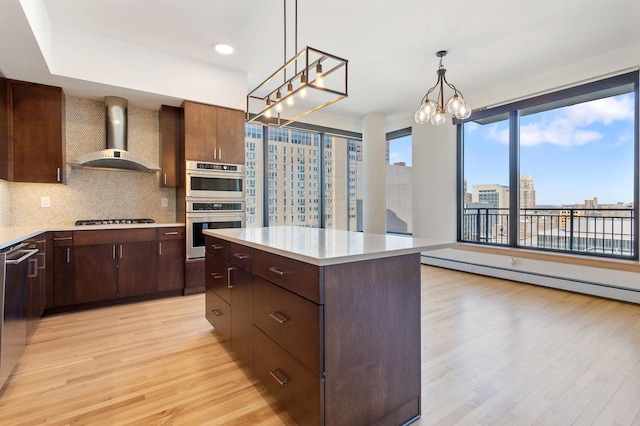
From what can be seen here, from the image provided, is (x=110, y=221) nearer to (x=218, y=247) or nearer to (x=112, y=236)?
(x=112, y=236)

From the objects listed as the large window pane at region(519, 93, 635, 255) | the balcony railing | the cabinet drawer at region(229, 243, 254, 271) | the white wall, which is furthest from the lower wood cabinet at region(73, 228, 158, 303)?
the large window pane at region(519, 93, 635, 255)

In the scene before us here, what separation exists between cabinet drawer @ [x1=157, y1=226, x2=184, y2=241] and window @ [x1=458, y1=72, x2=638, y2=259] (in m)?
4.33

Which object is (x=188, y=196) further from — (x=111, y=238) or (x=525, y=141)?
(x=525, y=141)

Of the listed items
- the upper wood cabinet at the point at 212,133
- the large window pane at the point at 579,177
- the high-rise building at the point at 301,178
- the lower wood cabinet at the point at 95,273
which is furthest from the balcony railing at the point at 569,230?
the lower wood cabinet at the point at 95,273

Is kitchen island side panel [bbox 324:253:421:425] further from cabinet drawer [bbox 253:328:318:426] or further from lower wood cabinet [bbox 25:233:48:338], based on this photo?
lower wood cabinet [bbox 25:233:48:338]

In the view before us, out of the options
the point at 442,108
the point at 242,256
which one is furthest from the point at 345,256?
the point at 442,108

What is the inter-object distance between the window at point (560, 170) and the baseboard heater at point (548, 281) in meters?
0.43

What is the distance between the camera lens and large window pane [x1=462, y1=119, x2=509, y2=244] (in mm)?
4719

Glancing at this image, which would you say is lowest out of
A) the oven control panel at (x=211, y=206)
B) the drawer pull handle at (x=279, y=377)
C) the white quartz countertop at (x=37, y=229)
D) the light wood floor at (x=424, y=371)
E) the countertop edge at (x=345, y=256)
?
the light wood floor at (x=424, y=371)

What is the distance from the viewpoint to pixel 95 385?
6.18 ft

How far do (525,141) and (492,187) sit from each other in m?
0.81

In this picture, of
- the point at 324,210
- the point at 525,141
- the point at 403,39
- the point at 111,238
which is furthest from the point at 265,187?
the point at 525,141

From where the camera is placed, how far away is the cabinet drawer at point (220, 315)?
7.34 ft

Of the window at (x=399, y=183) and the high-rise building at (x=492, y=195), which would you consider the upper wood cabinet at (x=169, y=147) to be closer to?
the window at (x=399, y=183)
